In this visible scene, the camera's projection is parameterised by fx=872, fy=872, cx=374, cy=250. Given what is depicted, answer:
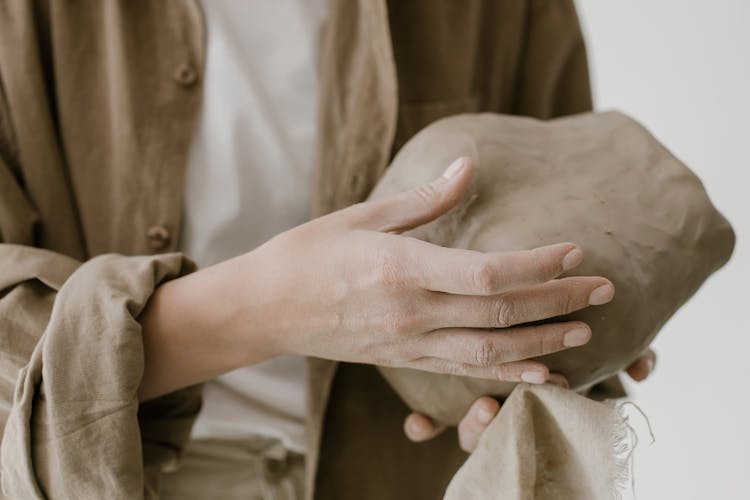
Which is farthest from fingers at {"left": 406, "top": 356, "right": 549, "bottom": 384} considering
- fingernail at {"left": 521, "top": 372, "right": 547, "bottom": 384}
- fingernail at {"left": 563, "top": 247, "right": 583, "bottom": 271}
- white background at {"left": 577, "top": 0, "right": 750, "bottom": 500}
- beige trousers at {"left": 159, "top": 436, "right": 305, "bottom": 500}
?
white background at {"left": 577, "top": 0, "right": 750, "bottom": 500}

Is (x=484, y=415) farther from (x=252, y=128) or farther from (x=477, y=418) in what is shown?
(x=252, y=128)

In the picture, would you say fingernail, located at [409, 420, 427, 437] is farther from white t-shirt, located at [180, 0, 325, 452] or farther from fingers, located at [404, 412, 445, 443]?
white t-shirt, located at [180, 0, 325, 452]

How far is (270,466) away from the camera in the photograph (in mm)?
1107

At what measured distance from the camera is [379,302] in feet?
2.45

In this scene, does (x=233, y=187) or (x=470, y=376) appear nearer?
(x=470, y=376)

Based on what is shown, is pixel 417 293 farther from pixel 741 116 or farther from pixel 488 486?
pixel 741 116

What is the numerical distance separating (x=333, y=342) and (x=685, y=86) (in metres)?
1.19

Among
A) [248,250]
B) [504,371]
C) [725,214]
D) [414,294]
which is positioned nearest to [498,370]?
[504,371]

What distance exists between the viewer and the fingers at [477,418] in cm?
82

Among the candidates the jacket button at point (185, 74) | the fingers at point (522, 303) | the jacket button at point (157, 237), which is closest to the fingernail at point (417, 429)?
the fingers at point (522, 303)

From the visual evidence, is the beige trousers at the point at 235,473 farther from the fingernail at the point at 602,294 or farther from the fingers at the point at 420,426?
the fingernail at the point at 602,294

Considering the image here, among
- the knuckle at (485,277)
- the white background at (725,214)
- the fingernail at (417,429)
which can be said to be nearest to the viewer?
the knuckle at (485,277)

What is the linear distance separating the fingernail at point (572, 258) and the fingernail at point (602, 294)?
0.12 feet

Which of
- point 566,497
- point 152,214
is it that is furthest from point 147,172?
point 566,497
